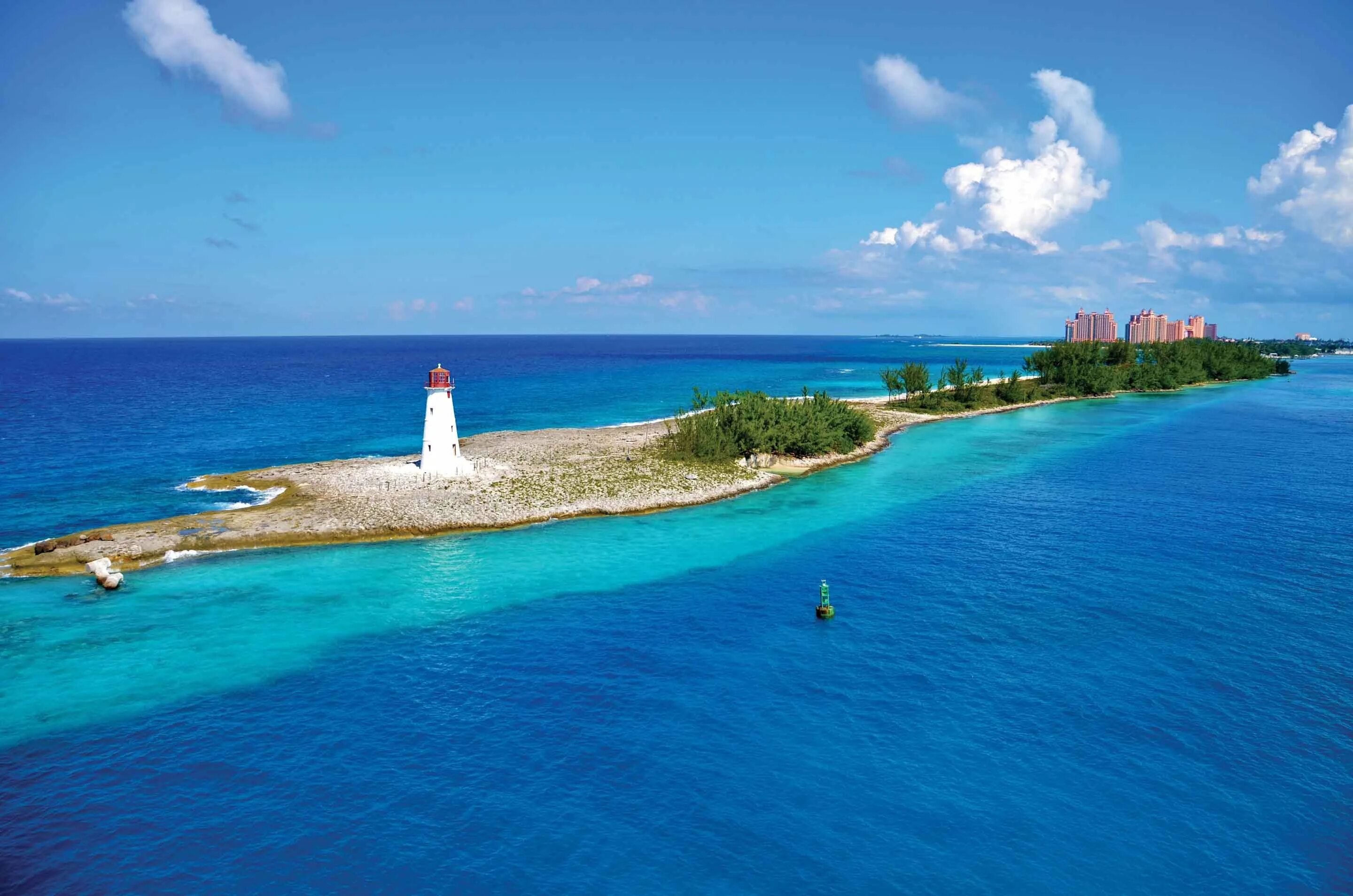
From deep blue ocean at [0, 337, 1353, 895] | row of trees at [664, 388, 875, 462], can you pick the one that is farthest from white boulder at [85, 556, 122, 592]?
row of trees at [664, 388, 875, 462]

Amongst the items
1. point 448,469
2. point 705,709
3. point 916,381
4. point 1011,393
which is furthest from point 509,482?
point 1011,393

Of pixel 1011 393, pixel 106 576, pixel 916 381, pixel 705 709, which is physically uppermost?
pixel 916 381

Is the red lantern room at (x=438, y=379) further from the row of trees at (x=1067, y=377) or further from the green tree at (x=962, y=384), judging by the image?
the green tree at (x=962, y=384)

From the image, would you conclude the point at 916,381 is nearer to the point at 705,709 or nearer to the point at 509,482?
the point at 509,482

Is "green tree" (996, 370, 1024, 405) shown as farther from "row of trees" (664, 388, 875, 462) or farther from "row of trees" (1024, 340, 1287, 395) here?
"row of trees" (664, 388, 875, 462)

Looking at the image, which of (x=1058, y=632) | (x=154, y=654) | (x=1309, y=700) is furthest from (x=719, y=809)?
(x=154, y=654)
